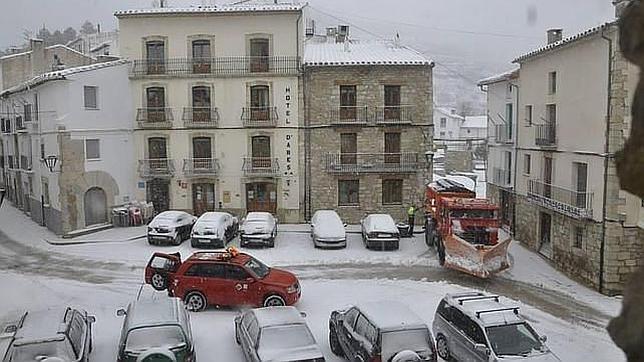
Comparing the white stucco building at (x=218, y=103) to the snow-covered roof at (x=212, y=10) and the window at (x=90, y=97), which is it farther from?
the window at (x=90, y=97)

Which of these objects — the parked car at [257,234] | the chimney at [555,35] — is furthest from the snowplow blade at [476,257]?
the chimney at [555,35]

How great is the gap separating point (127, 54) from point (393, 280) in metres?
17.2

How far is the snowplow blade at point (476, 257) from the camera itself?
57.7ft

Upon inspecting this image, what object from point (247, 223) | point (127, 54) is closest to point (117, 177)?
point (127, 54)

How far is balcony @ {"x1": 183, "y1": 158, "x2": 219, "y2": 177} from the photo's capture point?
1090 inches

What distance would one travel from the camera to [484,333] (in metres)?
10.7

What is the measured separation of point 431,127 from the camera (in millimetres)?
27859

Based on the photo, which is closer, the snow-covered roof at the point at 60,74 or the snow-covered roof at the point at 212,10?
the snow-covered roof at the point at 60,74

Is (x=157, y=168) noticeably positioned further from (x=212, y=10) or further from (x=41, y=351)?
(x=41, y=351)

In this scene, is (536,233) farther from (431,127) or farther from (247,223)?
(247,223)

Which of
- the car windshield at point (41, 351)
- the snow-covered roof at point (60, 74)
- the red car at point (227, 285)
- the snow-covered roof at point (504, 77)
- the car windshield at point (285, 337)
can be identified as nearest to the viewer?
the car windshield at point (41, 351)

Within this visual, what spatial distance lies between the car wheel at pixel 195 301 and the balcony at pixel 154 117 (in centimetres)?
1466

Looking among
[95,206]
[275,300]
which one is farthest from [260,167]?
[275,300]

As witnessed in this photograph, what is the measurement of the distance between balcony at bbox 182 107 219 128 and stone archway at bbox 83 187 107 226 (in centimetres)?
491
